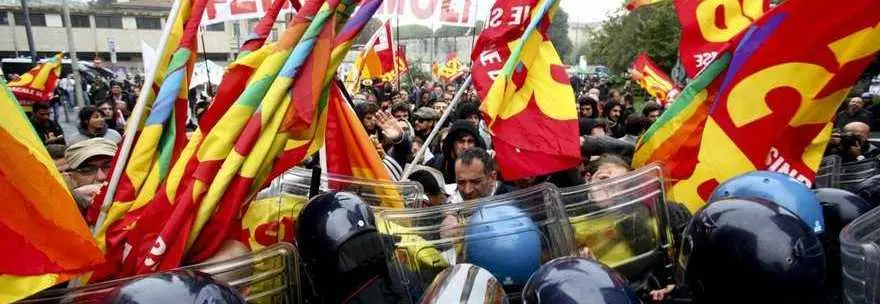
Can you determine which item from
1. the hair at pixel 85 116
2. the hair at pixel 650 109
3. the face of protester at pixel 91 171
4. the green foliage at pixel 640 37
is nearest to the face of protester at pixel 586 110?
the hair at pixel 650 109

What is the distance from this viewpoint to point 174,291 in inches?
80.0

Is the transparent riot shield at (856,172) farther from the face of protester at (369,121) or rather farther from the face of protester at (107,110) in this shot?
the face of protester at (107,110)

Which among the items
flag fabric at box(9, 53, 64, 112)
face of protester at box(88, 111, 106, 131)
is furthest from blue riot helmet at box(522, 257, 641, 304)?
flag fabric at box(9, 53, 64, 112)

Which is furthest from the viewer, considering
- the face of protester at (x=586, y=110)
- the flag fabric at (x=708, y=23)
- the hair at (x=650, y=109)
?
→ the face of protester at (x=586, y=110)

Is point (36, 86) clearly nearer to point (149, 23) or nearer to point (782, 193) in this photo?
point (782, 193)

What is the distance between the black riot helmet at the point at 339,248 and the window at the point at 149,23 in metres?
56.5

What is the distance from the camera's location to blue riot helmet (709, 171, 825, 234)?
3.15 metres

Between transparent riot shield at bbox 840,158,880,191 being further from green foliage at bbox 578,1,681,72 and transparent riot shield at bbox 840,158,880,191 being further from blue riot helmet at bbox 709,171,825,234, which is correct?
green foliage at bbox 578,1,681,72

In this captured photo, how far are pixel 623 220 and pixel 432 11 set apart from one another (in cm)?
765

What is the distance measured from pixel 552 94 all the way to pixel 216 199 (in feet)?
7.92

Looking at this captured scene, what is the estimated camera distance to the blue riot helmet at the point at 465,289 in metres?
2.08

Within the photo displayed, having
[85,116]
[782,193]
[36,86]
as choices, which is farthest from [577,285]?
[36,86]

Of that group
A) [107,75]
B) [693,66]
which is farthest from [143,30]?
[693,66]

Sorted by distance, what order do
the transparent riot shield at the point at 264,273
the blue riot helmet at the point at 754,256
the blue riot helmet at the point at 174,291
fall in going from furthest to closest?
the blue riot helmet at the point at 754,256
the transparent riot shield at the point at 264,273
the blue riot helmet at the point at 174,291
